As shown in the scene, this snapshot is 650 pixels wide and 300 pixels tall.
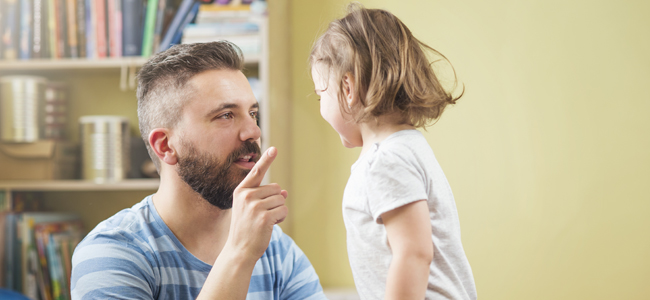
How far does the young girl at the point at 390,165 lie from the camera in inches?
32.8

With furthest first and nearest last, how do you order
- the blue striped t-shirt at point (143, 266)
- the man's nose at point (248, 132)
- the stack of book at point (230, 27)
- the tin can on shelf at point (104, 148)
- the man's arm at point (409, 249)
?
1. the tin can on shelf at point (104, 148)
2. the stack of book at point (230, 27)
3. the man's nose at point (248, 132)
4. the blue striped t-shirt at point (143, 266)
5. the man's arm at point (409, 249)

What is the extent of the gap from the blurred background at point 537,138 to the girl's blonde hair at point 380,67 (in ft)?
2.83

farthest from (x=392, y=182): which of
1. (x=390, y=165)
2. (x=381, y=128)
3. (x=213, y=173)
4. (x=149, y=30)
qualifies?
(x=149, y=30)

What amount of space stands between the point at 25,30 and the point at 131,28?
1.37ft

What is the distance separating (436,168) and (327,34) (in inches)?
13.6

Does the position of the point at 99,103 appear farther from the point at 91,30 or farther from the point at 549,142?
the point at 549,142

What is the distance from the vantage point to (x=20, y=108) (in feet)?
6.08

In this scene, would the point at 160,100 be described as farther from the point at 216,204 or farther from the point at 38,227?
the point at 38,227

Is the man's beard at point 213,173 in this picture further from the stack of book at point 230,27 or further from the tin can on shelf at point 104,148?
the tin can on shelf at point 104,148

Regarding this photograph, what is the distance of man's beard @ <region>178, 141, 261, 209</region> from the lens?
1.05m

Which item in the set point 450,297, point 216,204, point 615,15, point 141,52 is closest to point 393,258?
point 450,297

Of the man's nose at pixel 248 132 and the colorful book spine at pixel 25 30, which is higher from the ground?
the colorful book spine at pixel 25 30

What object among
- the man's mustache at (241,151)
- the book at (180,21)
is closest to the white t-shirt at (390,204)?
the man's mustache at (241,151)

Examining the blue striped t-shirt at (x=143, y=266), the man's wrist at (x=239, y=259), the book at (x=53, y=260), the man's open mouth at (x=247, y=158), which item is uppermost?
the man's open mouth at (x=247, y=158)
